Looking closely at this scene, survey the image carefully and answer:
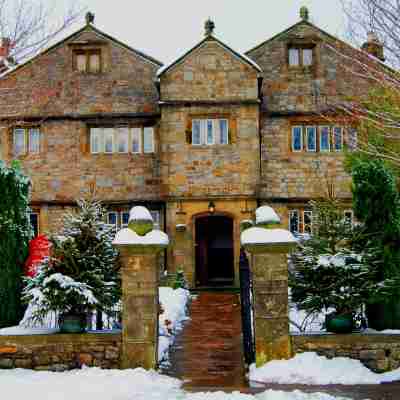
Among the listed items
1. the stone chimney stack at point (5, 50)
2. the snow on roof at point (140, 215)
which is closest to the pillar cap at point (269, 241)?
the snow on roof at point (140, 215)

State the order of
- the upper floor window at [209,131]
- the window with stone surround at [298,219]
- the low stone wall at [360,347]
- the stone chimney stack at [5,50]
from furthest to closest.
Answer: the window with stone surround at [298,219] < the upper floor window at [209,131] < the stone chimney stack at [5,50] < the low stone wall at [360,347]

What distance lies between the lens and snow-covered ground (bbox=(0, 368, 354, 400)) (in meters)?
7.85

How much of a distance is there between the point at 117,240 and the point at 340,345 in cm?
393

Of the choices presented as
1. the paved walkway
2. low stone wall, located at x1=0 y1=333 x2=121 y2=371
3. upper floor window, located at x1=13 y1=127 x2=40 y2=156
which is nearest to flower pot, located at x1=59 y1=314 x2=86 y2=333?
low stone wall, located at x1=0 y1=333 x2=121 y2=371

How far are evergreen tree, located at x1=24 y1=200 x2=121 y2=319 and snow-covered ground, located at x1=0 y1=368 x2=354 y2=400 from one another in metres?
1.08

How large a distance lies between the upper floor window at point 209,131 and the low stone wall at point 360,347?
9934 millimetres

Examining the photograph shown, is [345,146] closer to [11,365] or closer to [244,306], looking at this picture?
[244,306]

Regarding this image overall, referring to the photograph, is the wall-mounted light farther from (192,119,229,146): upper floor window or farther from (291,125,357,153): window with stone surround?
(291,125,357,153): window with stone surround

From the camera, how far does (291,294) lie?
9.96 meters

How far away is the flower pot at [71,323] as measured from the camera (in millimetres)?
9539

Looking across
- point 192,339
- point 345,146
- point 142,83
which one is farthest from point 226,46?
point 192,339

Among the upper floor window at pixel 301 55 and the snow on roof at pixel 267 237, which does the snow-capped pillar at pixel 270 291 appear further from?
the upper floor window at pixel 301 55

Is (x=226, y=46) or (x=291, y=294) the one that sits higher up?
(x=226, y=46)

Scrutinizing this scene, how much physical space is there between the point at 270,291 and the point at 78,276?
10.3ft
